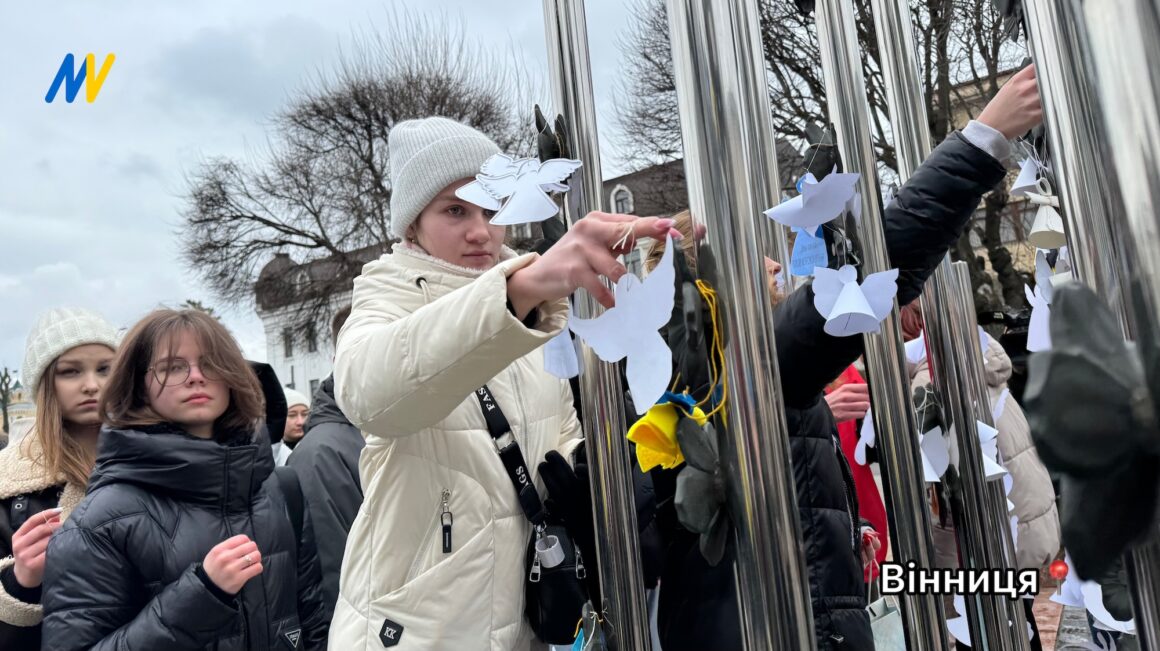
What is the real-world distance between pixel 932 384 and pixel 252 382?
1.39 meters

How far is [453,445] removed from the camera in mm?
1189

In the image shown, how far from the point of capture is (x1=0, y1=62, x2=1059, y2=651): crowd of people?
98 centimetres

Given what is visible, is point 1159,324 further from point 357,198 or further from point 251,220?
point 251,220

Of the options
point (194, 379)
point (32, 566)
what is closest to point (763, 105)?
point (194, 379)

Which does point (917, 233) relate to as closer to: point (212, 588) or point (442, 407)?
point (442, 407)

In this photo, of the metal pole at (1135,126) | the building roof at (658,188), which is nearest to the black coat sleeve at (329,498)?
the metal pole at (1135,126)

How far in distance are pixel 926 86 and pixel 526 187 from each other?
6.79 m

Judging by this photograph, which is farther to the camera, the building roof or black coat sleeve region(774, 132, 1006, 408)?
the building roof

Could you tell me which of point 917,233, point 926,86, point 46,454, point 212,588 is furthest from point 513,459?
point 926,86

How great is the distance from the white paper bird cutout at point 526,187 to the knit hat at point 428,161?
45 centimetres

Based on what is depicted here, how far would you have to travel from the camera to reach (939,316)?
3.35ft

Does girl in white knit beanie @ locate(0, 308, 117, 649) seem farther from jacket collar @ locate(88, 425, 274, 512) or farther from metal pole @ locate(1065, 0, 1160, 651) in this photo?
metal pole @ locate(1065, 0, 1160, 651)

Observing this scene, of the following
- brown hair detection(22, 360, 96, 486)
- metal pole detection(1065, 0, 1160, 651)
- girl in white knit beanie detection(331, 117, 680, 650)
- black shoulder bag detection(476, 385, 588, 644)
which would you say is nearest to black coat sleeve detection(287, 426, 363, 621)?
brown hair detection(22, 360, 96, 486)

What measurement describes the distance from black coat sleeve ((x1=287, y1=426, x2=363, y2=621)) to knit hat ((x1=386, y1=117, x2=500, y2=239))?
1173mm
